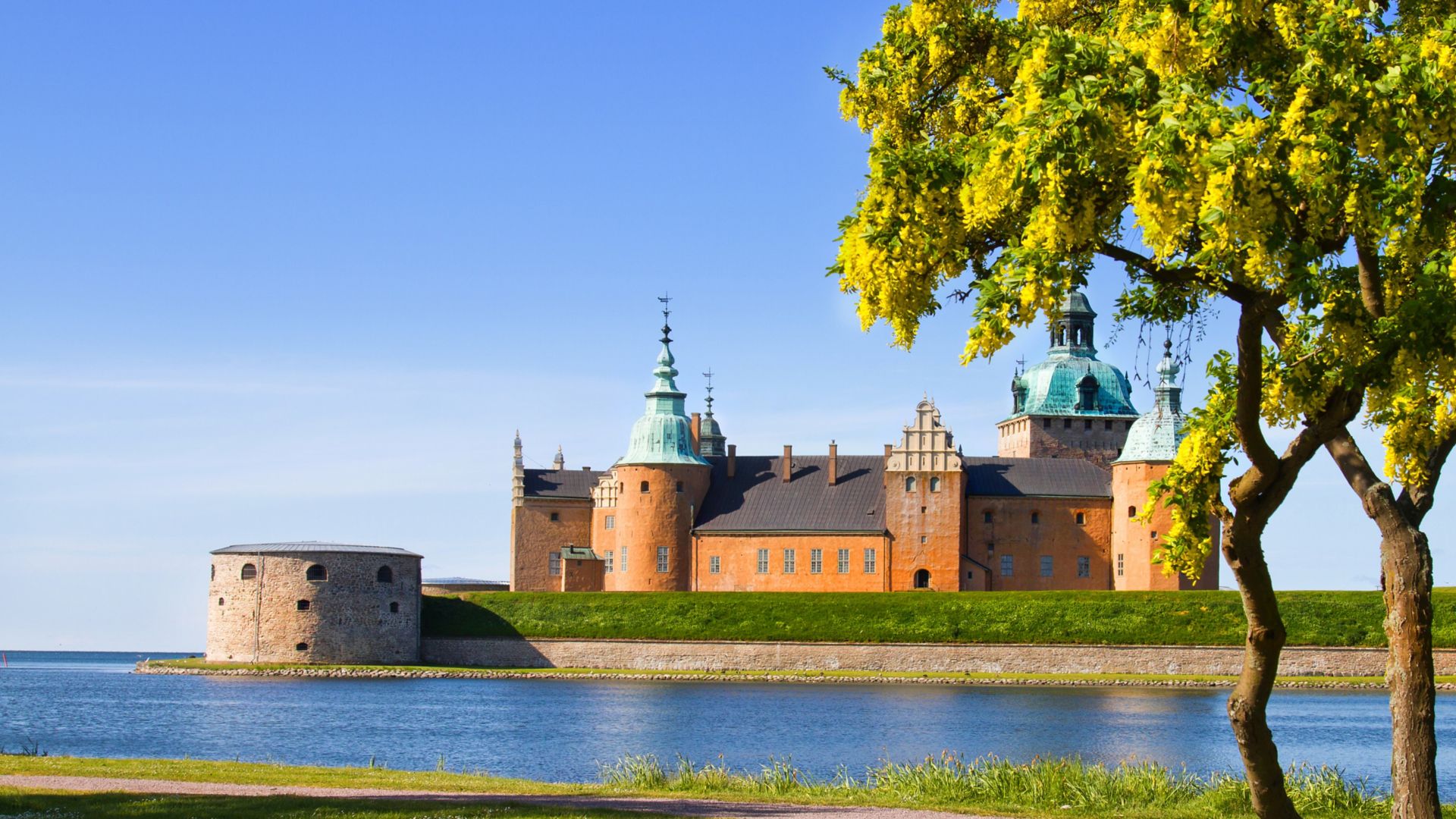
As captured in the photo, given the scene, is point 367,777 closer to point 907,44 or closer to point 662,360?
point 907,44

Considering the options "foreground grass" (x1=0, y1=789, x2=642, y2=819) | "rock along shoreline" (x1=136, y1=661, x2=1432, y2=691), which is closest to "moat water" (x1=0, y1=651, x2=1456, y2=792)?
"rock along shoreline" (x1=136, y1=661, x2=1432, y2=691)

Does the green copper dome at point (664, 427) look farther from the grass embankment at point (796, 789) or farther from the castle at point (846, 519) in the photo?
the grass embankment at point (796, 789)

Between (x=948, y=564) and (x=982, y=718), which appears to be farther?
(x=948, y=564)

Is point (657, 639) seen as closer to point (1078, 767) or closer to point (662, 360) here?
point (662, 360)

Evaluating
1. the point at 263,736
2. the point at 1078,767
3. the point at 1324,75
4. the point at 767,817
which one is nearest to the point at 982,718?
the point at 263,736

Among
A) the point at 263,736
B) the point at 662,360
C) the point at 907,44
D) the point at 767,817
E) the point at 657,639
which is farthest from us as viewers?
the point at 662,360

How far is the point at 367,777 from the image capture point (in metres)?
19.3

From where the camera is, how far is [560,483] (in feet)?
237

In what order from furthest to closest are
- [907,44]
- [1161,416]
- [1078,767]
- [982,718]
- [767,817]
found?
[1161,416] → [982,718] → [1078,767] → [767,817] → [907,44]

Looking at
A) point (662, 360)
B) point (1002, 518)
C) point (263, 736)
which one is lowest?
point (263, 736)

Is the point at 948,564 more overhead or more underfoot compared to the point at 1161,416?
more underfoot

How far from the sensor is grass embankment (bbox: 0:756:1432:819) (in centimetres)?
1484

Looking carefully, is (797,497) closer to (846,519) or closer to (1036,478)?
(846,519)

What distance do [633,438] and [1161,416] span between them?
21402 mm
